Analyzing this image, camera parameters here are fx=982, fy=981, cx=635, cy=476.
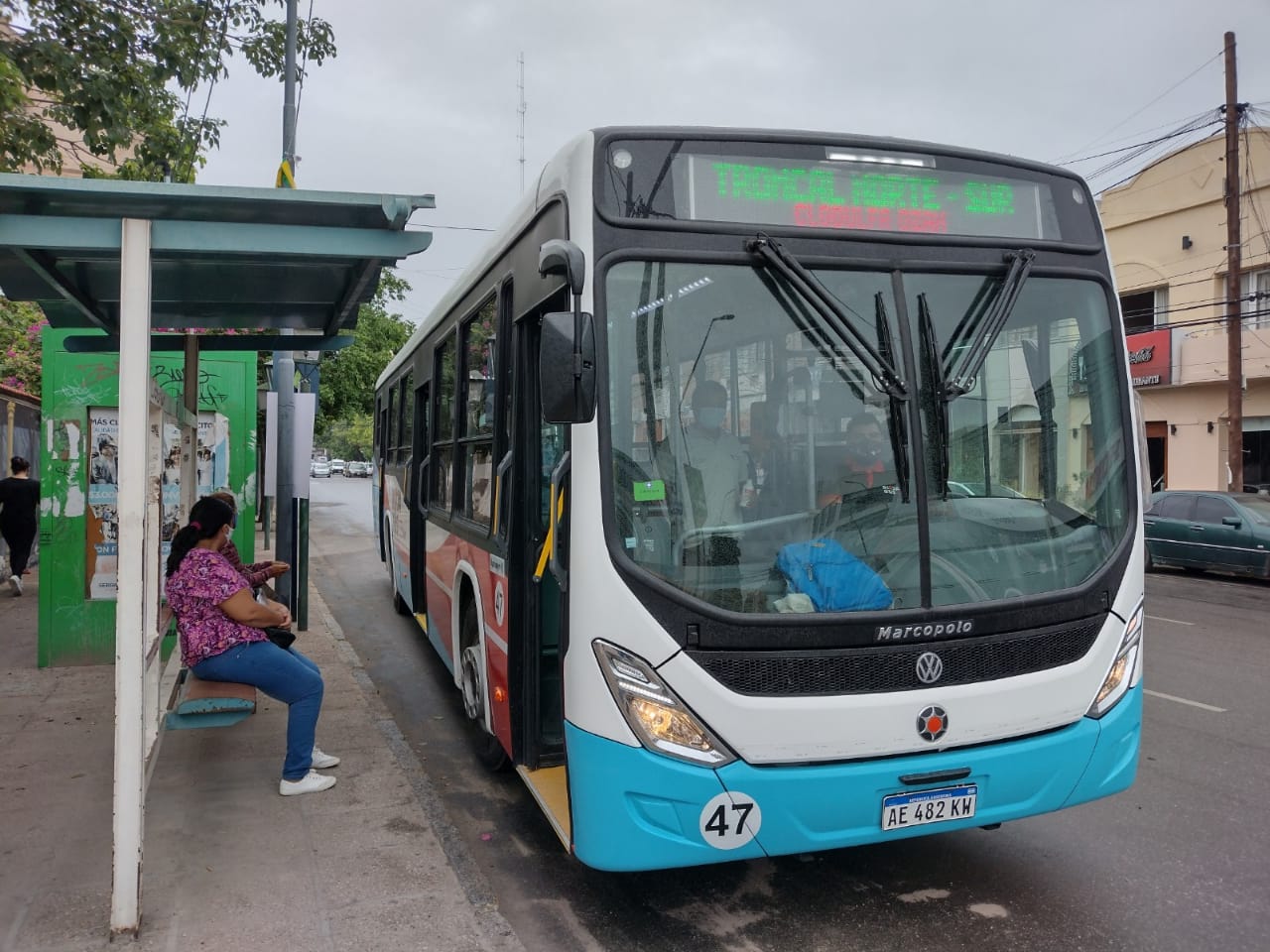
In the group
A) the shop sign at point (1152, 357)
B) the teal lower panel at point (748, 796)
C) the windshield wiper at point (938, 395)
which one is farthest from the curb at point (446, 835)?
the shop sign at point (1152, 357)

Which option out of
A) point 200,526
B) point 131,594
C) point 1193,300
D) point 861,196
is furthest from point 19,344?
point 1193,300

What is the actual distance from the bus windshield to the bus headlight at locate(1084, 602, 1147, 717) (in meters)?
0.32

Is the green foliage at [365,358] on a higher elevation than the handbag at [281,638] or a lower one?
higher

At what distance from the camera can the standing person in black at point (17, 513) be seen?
11.3 metres

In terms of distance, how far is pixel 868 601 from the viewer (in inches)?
133

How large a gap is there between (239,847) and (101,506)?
445cm

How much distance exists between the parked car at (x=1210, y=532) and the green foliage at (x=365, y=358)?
17062 mm

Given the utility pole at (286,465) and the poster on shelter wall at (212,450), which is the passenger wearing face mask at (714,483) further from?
the utility pole at (286,465)

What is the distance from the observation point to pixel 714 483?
133 inches

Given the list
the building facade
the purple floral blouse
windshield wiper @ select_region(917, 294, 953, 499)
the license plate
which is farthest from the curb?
the building facade

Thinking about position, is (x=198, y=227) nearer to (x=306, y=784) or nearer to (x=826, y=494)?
(x=826, y=494)

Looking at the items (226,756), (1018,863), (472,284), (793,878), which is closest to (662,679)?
(793,878)

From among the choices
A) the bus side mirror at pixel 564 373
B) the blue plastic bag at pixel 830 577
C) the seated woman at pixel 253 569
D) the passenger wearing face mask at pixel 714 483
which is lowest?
the seated woman at pixel 253 569

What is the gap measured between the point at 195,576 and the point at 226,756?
4.83 feet
